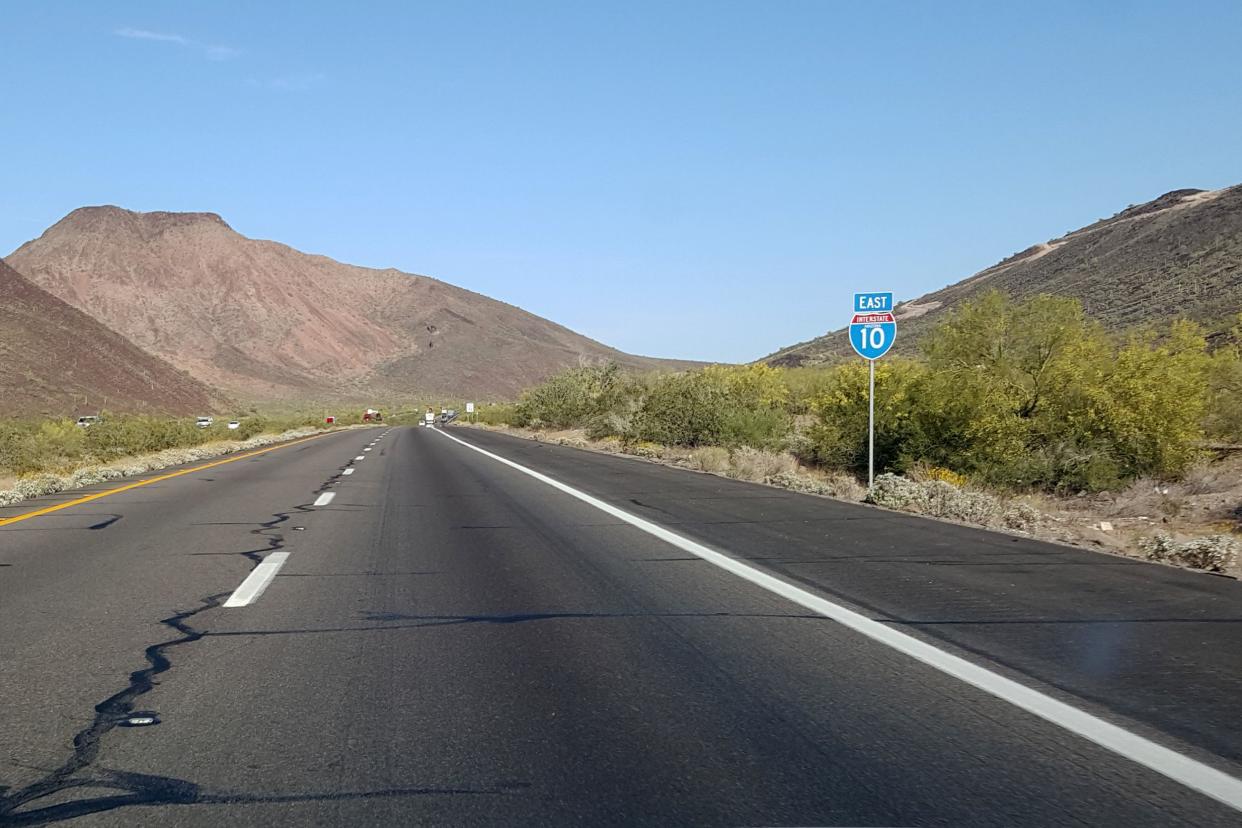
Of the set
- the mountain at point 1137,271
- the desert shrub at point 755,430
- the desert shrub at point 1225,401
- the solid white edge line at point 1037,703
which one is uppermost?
the mountain at point 1137,271

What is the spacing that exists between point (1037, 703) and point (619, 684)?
6.86 ft

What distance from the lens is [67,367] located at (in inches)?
3022

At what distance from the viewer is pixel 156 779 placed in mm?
4238

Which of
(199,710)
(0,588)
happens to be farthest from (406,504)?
(199,710)

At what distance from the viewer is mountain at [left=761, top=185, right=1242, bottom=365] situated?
54.1m

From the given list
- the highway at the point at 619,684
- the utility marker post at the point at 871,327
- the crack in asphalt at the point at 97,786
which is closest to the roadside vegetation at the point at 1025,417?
the utility marker post at the point at 871,327

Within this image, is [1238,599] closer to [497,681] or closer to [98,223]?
[497,681]

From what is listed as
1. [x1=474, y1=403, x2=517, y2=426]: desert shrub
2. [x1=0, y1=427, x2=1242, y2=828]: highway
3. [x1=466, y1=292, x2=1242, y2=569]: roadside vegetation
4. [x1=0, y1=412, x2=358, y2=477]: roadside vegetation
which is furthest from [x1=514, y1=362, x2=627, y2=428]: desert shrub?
[x1=0, y1=427, x2=1242, y2=828]: highway

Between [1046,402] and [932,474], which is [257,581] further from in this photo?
[1046,402]

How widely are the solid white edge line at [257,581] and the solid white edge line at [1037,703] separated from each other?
13.2 ft

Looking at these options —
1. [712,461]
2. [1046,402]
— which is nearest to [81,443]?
[712,461]

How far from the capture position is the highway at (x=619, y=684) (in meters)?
4.00

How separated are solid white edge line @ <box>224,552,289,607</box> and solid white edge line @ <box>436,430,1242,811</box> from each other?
4011 millimetres

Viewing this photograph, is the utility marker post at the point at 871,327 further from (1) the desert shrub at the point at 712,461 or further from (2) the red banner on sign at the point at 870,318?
(1) the desert shrub at the point at 712,461
